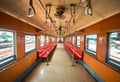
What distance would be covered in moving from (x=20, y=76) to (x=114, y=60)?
3.08 metres

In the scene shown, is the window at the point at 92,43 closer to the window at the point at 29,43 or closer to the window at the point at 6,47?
the window at the point at 29,43

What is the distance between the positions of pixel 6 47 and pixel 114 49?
3.24 meters

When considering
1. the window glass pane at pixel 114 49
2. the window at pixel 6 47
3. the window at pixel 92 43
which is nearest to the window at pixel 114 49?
the window glass pane at pixel 114 49

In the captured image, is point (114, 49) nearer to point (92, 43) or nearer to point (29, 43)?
point (92, 43)

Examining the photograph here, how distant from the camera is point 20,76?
321 cm

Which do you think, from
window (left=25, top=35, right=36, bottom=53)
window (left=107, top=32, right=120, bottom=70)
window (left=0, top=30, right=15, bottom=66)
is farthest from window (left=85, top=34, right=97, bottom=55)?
window (left=0, top=30, right=15, bottom=66)

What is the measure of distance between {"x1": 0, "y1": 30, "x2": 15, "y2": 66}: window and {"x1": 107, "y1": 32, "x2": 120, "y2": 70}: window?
3067mm

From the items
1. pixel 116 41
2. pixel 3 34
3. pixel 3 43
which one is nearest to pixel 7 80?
pixel 3 43

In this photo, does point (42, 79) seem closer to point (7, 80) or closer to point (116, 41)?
point (7, 80)

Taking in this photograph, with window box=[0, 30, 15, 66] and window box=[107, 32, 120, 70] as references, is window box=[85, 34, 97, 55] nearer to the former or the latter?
window box=[107, 32, 120, 70]

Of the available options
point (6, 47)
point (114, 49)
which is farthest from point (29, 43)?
point (114, 49)

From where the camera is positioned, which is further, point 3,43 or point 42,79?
point 42,79

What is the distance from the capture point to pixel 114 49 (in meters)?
2.72

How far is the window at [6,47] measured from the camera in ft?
8.44
